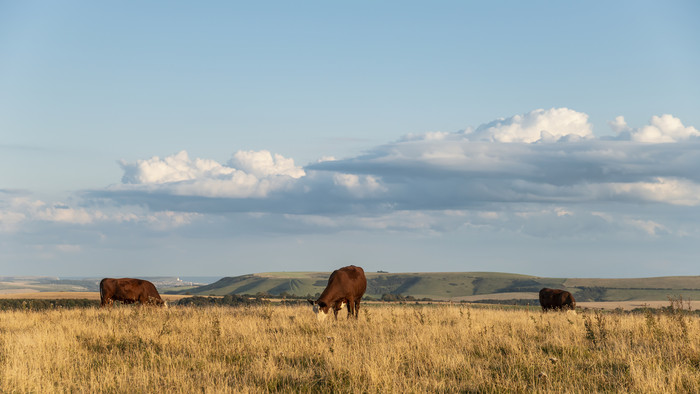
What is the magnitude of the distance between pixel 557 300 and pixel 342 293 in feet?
45.5

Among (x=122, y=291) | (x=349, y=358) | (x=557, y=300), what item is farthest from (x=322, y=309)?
(x=557, y=300)

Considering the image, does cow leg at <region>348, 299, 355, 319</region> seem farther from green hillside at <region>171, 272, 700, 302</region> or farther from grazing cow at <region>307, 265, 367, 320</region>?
green hillside at <region>171, 272, 700, 302</region>

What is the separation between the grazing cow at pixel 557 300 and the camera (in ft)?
96.9

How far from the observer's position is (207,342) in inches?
573

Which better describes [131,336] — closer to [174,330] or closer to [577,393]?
[174,330]

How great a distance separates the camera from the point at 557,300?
30.3 m

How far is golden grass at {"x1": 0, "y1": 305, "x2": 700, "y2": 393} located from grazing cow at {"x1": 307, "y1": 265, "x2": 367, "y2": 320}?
10.1 feet

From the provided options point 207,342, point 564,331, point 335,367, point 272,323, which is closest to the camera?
point 335,367

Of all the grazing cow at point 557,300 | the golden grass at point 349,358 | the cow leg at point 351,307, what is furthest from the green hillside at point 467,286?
the golden grass at point 349,358

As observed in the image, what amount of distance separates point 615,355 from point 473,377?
365cm

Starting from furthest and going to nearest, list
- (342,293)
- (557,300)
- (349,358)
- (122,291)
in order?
(122,291)
(557,300)
(342,293)
(349,358)

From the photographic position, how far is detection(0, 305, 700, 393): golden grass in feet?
33.1

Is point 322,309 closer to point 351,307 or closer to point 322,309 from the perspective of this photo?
point 322,309

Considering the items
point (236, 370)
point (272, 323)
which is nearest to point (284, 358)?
point (236, 370)
